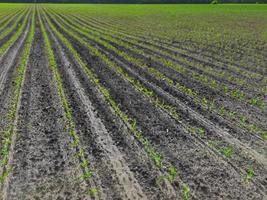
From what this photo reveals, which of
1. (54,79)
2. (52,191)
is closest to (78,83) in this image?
(54,79)

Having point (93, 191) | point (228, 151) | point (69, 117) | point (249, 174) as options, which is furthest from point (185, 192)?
point (69, 117)

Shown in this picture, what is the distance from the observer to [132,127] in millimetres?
10148

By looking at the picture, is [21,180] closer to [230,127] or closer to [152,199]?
[152,199]

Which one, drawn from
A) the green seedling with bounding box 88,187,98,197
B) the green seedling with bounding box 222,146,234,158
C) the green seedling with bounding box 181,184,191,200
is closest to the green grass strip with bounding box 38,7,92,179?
the green seedling with bounding box 88,187,98,197

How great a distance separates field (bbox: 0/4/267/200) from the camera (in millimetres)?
7281

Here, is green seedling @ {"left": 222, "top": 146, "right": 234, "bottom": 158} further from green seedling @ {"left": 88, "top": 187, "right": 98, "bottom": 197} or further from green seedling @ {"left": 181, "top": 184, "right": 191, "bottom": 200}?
green seedling @ {"left": 88, "top": 187, "right": 98, "bottom": 197}

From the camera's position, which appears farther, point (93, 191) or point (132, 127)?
point (132, 127)

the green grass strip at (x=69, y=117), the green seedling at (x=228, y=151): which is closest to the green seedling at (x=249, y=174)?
the green seedling at (x=228, y=151)

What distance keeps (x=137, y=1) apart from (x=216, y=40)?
89.7 meters

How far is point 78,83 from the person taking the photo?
14.5 metres

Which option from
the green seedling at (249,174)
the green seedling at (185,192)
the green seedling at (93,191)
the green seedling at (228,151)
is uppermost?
the green seedling at (93,191)

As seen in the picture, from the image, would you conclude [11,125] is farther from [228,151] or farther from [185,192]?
[228,151]

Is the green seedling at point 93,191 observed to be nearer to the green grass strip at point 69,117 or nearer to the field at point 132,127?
the field at point 132,127

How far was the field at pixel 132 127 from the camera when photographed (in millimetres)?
7281
